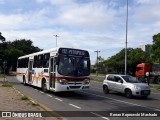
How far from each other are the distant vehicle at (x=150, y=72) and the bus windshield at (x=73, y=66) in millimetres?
28593

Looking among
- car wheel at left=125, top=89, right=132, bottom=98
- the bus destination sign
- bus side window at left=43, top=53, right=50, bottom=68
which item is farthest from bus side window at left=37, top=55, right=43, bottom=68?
car wheel at left=125, top=89, right=132, bottom=98

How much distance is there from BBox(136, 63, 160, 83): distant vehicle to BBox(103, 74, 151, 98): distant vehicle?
25.1m

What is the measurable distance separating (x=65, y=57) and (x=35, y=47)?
80.2 m

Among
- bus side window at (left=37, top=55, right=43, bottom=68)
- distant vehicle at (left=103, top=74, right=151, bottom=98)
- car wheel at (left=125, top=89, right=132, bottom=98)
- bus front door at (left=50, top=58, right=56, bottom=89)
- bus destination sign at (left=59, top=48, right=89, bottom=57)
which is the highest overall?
bus destination sign at (left=59, top=48, right=89, bottom=57)

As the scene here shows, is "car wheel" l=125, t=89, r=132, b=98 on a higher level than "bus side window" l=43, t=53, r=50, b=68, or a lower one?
lower

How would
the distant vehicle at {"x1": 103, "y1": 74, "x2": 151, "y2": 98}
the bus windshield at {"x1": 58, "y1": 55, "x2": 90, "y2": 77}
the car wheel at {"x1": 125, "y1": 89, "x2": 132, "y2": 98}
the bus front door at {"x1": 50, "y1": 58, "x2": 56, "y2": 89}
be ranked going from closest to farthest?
the bus windshield at {"x1": 58, "y1": 55, "x2": 90, "y2": 77} < the distant vehicle at {"x1": 103, "y1": 74, "x2": 151, "y2": 98} < the car wheel at {"x1": 125, "y1": 89, "x2": 132, "y2": 98} < the bus front door at {"x1": 50, "y1": 58, "x2": 56, "y2": 89}

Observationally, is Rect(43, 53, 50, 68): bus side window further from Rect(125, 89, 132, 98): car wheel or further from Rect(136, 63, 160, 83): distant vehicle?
Rect(136, 63, 160, 83): distant vehicle

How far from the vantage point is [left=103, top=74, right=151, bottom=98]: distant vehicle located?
20172 mm

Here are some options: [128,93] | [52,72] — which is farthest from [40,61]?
[128,93]

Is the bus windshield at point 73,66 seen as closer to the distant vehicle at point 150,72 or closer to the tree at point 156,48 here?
the tree at point 156,48

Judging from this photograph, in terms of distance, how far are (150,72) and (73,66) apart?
31.2 metres

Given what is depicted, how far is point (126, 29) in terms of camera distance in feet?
134

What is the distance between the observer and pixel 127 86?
2077cm

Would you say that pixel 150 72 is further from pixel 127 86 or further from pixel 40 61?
pixel 127 86
